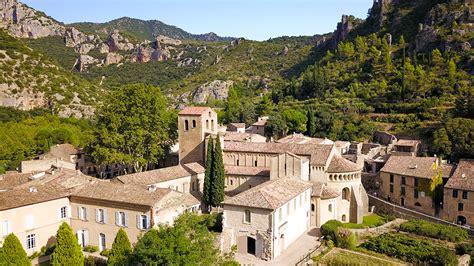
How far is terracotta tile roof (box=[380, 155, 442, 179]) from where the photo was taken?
55.6 meters

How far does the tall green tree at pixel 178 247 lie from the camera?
29516 millimetres

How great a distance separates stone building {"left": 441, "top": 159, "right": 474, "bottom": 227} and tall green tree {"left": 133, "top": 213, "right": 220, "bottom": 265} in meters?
34.0

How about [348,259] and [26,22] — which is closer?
[348,259]

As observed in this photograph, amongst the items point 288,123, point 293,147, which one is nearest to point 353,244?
point 293,147

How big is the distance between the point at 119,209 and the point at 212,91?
4658 inches

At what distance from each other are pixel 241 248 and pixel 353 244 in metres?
11.5

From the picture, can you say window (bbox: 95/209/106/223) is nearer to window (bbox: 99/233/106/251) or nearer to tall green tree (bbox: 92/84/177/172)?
window (bbox: 99/233/106/251)

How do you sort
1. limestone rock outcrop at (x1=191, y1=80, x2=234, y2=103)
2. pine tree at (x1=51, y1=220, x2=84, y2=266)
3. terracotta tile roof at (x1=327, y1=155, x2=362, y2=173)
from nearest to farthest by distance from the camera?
1. pine tree at (x1=51, y1=220, x2=84, y2=266)
2. terracotta tile roof at (x1=327, y1=155, x2=362, y2=173)
3. limestone rock outcrop at (x1=191, y1=80, x2=234, y2=103)

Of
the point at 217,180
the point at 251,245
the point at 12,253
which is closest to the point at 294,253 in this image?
the point at 251,245

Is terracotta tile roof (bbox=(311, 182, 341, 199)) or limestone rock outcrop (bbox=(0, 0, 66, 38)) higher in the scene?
limestone rock outcrop (bbox=(0, 0, 66, 38))

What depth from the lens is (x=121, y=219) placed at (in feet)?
133

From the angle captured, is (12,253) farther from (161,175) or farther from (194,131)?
(194,131)

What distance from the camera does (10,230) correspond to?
37.6 meters

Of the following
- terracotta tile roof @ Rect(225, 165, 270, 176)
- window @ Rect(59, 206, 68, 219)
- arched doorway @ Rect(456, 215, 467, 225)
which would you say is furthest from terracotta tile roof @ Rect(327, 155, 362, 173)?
window @ Rect(59, 206, 68, 219)
